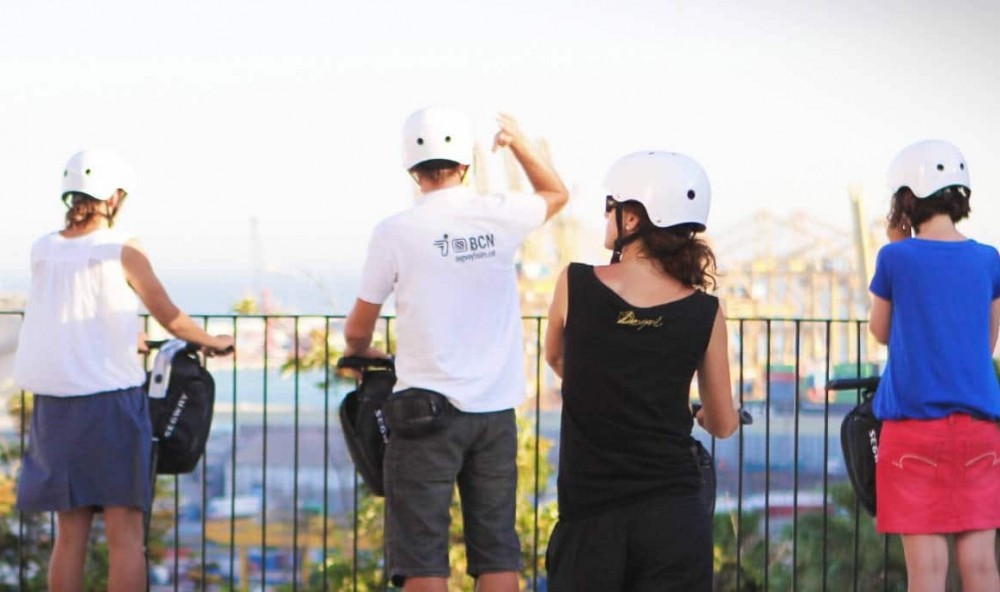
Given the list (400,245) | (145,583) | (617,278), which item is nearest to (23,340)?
(145,583)

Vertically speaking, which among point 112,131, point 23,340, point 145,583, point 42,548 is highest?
point 112,131

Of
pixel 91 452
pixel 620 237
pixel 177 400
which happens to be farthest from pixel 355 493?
pixel 620 237

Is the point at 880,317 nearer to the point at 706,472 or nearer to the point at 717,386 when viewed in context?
the point at 706,472

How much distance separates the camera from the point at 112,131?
45188mm

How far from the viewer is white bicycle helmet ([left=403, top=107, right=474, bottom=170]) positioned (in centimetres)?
362

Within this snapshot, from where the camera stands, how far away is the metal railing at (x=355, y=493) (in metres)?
5.05

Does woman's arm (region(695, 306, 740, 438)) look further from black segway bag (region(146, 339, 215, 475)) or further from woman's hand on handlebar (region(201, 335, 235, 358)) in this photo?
black segway bag (region(146, 339, 215, 475))

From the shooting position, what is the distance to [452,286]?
360cm

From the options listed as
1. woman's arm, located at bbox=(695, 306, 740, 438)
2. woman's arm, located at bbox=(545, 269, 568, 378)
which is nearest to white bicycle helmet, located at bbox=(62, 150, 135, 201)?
woman's arm, located at bbox=(545, 269, 568, 378)

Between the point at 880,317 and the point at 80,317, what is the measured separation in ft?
6.51

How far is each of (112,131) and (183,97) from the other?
3197mm

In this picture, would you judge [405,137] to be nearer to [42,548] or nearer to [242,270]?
[42,548]

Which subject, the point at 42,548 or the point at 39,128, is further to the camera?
the point at 39,128

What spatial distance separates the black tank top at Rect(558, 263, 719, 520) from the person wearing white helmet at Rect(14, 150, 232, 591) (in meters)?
1.64
